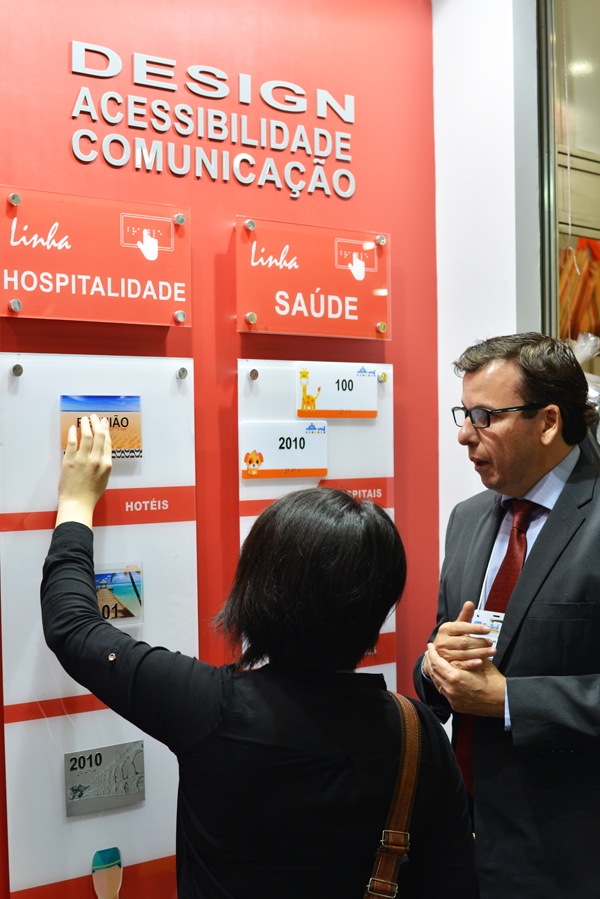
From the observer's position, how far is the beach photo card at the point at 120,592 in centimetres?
166

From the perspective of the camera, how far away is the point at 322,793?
97 centimetres

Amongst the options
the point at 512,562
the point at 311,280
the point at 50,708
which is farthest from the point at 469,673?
the point at 311,280

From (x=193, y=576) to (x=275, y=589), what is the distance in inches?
30.8

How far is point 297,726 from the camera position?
0.98 meters

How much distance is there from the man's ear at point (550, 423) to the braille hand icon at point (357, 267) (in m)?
0.64

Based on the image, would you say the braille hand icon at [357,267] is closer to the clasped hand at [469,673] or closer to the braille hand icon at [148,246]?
the braille hand icon at [148,246]

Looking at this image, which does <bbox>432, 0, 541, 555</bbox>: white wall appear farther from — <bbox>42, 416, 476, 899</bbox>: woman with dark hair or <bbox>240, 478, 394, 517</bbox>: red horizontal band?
<bbox>42, 416, 476, 899</bbox>: woman with dark hair

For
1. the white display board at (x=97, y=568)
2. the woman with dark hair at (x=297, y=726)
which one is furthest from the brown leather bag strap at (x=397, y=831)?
the white display board at (x=97, y=568)

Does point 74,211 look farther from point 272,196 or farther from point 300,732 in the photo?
point 300,732

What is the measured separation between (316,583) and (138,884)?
3.73 ft

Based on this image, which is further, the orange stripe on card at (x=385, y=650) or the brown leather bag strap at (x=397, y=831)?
the orange stripe on card at (x=385, y=650)

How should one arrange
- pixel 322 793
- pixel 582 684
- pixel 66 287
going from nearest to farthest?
1. pixel 322 793
2. pixel 582 684
3. pixel 66 287

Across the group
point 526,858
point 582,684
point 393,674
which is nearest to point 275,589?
point 582,684

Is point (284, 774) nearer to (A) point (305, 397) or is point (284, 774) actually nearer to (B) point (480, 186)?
(A) point (305, 397)
